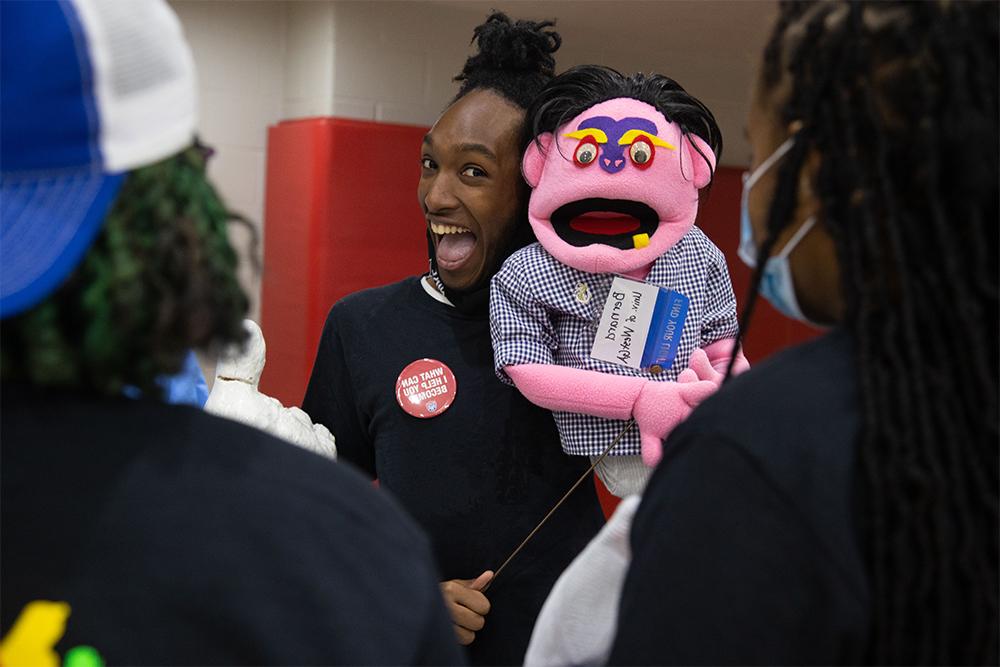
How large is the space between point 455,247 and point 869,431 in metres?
1.17

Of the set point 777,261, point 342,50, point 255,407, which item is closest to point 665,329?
point 255,407

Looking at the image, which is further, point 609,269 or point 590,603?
point 609,269

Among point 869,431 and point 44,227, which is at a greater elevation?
point 44,227

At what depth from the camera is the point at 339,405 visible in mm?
1940

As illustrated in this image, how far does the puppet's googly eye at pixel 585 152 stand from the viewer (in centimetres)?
181

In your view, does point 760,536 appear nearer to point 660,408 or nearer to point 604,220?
point 660,408

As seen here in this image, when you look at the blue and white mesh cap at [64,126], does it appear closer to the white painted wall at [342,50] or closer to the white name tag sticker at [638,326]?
the white name tag sticker at [638,326]

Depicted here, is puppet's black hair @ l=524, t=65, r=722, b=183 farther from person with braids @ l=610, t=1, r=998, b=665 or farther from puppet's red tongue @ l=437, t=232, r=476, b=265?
person with braids @ l=610, t=1, r=998, b=665

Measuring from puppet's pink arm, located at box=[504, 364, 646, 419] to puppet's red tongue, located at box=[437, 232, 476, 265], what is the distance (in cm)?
26

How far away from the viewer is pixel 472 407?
5.96 feet

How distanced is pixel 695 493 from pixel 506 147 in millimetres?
1159

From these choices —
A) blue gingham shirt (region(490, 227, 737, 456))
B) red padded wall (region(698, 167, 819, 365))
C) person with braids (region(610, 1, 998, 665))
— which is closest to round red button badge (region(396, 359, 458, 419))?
blue gingham shirt (region(490, 227, 737, 456))

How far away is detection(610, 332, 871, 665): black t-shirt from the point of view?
30.5 inches

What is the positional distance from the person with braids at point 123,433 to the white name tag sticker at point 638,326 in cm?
105
